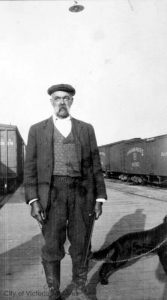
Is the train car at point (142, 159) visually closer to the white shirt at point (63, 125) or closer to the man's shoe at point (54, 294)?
the white shirt at point (63, 125)

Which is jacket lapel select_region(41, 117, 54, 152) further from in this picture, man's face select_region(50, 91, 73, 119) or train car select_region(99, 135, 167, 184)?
train car select_region(99, 135, 167, 184)

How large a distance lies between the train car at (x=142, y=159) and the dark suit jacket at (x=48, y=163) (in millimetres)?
15724

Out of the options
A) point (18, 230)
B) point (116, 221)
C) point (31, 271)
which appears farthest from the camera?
point (116, 221)

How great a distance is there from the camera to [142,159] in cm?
2230

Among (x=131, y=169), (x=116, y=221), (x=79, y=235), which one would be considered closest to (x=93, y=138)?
(x=79, y=235)

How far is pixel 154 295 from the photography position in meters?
3.60

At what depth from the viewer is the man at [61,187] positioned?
3.37m

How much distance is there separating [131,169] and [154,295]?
69.4 ft

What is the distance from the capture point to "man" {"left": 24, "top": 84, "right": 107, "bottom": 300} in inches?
133

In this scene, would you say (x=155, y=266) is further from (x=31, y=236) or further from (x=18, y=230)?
(x=18, y=230)

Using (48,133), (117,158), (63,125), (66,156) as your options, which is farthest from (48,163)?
(117,158)

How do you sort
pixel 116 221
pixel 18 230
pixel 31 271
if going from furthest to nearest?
pixel 116 221 → pixel 18 230 → pixel 31 271

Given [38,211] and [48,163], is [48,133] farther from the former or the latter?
[38,211]

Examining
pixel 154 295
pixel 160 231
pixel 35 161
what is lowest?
pixel 154 295
